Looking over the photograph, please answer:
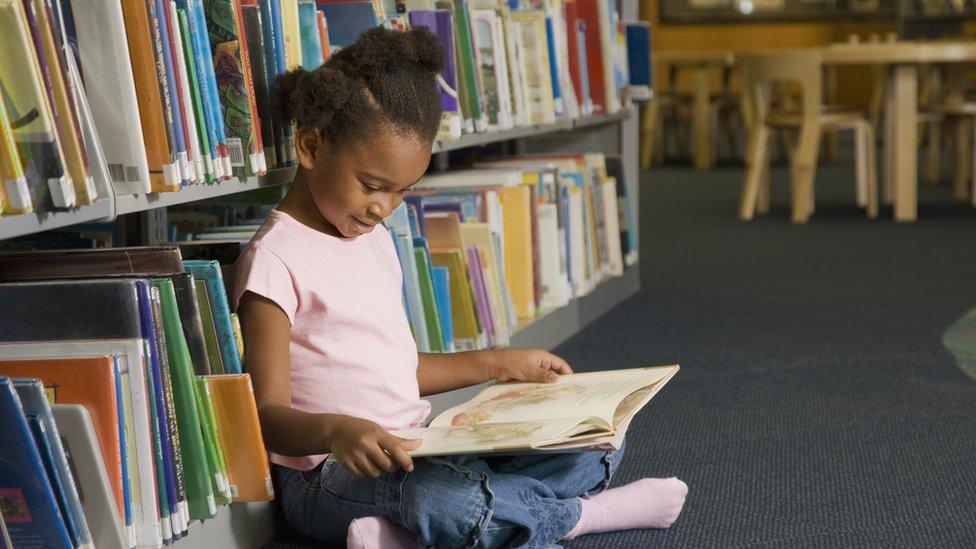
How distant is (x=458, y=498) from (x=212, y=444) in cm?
29

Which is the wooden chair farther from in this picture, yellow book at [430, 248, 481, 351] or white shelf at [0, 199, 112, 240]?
white shelf at [0, 199, 112, 240]

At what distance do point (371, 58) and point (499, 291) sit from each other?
3.57 ft

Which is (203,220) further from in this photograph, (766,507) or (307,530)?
(766,507)

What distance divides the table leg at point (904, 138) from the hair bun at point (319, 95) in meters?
4.25

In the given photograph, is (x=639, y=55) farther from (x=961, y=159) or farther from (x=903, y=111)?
(x=961, y=159)

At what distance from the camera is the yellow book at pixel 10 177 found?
117 centimetres

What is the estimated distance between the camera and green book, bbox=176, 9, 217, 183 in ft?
4.95

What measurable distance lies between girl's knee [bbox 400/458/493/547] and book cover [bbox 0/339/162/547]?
0.96 ft

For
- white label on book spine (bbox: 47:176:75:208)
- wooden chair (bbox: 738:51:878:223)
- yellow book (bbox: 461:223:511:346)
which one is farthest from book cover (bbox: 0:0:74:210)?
wooden chair (bbox: 738:51:878:223)

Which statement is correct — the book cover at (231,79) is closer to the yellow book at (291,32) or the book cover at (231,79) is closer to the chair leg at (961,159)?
the yellow book at (291,32)

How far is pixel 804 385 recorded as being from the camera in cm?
256

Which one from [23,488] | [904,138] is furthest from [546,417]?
[904,138]

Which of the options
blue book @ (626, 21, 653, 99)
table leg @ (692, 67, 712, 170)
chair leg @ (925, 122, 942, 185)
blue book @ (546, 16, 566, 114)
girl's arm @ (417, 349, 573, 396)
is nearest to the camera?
girl's arm @ (417, 349, 573, 396)

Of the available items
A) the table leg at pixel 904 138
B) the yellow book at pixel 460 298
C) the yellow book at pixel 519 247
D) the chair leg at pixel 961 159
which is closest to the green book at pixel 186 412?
the yellow book at pixel 460 298
